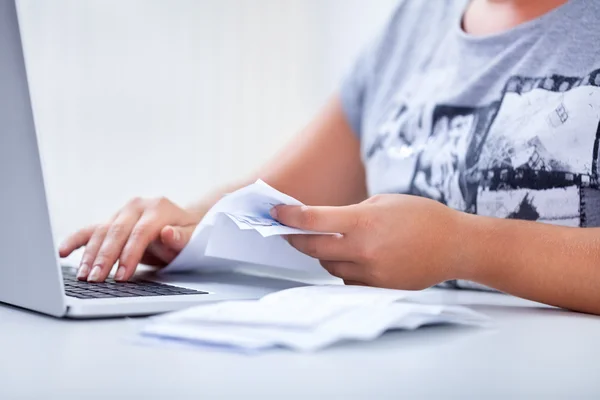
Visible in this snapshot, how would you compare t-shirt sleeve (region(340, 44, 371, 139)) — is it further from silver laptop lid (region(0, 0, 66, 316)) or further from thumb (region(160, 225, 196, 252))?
silver laptop lid (region(0, 0, 66, 316))

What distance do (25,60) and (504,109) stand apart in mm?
687

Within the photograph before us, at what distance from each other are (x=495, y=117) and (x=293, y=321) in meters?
0.64

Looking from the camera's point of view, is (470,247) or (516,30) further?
(516,30)

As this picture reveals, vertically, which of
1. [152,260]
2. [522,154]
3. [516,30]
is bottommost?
[152,260]

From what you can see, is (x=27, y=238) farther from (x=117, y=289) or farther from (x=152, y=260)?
(x=152, y=260)

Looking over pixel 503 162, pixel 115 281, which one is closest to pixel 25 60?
pixel 115 281

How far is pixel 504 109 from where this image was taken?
41.7 inches

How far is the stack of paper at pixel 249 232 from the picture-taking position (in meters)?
0.70

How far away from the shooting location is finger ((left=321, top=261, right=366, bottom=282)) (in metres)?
0.76

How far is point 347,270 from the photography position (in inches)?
30.3

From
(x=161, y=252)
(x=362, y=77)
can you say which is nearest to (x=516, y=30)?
(x=362, y=77)

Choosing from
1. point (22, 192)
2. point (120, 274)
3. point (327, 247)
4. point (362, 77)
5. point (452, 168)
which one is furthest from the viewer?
point (362, 77)

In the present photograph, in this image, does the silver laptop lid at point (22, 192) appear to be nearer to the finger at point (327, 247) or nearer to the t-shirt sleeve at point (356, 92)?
the finger at point (327, 247)

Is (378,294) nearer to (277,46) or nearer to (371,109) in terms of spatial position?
(371,109)
